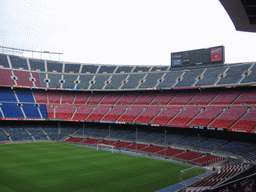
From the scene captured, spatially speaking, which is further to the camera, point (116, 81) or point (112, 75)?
point (112, 75)

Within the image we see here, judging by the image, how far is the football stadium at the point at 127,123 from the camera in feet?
86.6

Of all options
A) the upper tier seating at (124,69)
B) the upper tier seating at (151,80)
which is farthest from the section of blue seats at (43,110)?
the upper tier seating at (151,80)

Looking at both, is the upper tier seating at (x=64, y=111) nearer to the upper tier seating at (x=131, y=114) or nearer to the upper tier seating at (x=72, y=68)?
the upper tier seating at (x=72, y=68)

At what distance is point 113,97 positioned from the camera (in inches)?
2525

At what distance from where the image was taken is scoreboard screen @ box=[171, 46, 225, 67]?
5064 cm

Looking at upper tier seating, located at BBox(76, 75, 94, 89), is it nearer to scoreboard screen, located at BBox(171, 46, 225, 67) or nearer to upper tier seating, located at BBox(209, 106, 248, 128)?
scoreboard screen, located at BBox(171, 46, 225, 67)

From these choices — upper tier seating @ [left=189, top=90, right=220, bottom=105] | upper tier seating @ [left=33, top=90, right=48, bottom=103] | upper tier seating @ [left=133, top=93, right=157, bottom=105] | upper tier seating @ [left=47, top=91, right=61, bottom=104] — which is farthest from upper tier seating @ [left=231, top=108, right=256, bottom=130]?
upper tier seating @ [left=33, top=90, right=48, bottom=103]

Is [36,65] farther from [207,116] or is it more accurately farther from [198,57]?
[207,116]

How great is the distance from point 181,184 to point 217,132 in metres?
21.8

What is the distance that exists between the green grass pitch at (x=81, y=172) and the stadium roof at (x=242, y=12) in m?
17.9

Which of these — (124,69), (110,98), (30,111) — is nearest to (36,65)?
(30,111)

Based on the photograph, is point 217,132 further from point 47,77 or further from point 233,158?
point 47,77

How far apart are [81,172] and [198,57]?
39218mm

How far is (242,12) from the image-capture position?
8.96 m
